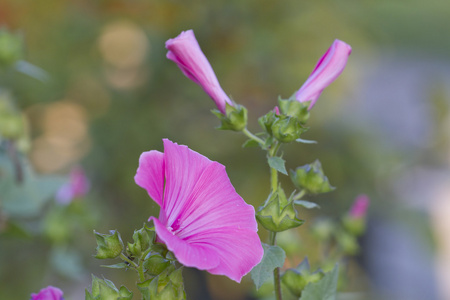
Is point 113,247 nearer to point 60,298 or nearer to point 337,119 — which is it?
point 60,298

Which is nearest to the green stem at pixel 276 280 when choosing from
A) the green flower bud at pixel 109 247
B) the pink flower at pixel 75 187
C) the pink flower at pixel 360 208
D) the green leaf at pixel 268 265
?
the green leaf at pixel 268 265

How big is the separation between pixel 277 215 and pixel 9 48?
0.55 metres

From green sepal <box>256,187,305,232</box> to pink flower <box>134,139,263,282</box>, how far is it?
4 cm

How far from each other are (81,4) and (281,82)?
1.87 ft

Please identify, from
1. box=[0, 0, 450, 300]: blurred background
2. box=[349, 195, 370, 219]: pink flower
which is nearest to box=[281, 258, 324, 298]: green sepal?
box=[349, 195, 370, 219]: pink flower

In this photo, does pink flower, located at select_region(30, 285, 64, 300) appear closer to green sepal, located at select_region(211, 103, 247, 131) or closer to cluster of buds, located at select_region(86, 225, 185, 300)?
cluster of buds, located at select_region(86, 225, 185, 300)

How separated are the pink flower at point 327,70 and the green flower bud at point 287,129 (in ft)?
0.22

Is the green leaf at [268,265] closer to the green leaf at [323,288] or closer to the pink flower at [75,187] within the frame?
the green leaf at [323,288]

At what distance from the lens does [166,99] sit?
5.51 ft

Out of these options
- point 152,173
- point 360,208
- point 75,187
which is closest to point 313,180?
point 152,173

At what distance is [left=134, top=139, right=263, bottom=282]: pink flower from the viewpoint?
385mm

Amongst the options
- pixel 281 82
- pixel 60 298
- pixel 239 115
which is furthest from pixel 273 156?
pixel 281 82

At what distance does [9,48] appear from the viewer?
0.83 meters

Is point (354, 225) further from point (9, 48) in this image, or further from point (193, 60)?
point (9, 48)
